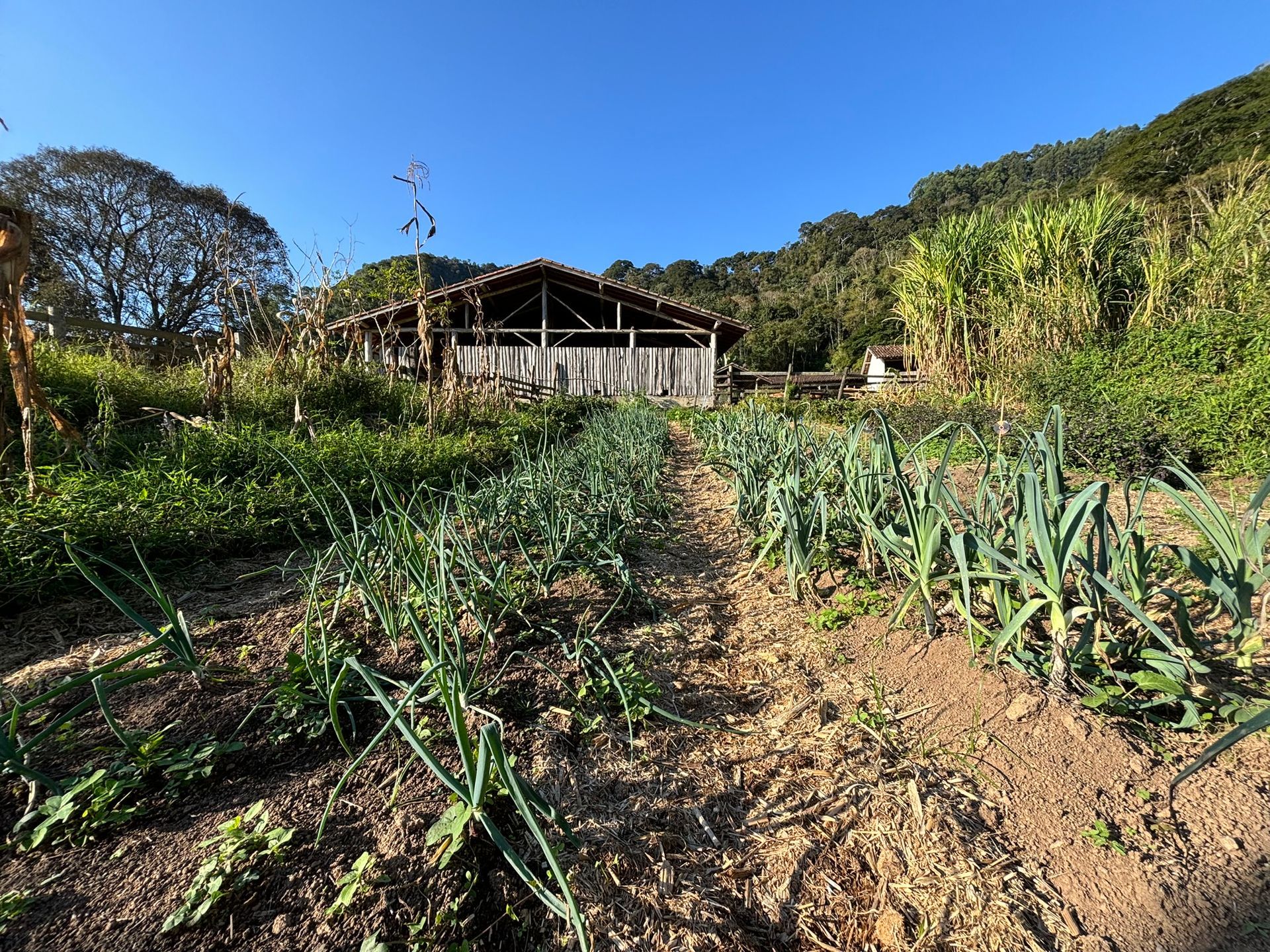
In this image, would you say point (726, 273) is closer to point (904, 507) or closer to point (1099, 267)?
point (1099, 267)

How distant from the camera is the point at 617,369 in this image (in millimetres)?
14031

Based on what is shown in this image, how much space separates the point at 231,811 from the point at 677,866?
915 millimetres

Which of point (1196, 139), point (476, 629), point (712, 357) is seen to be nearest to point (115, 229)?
point (712, 357)

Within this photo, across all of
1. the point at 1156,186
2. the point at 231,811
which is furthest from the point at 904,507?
the point at 1156,186

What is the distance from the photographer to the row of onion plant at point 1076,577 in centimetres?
104

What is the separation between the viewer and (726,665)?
1.69m

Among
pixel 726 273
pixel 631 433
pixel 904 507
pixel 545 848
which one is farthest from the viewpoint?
pixel 726 273

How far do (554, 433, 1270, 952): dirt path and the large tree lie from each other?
2231cm

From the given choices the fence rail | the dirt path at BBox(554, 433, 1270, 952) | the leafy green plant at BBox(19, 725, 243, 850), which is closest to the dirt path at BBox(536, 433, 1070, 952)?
the dirt path at BBox(554, 433, 1270, 952)

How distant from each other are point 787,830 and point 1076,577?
3.45 feet

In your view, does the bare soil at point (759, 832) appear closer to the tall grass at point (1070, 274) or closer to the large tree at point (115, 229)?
the tall grass at point (1070, 274)

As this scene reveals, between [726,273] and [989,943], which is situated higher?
[726,273]

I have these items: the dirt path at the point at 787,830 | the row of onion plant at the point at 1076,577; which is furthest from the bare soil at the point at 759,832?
the row of onion plant at the point at 1076,577

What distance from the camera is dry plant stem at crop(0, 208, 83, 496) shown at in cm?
226
